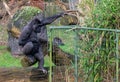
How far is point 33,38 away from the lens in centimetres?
891

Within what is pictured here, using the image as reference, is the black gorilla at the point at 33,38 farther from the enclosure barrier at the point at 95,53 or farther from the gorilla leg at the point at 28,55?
the enclosure barrier at the point at 95,53

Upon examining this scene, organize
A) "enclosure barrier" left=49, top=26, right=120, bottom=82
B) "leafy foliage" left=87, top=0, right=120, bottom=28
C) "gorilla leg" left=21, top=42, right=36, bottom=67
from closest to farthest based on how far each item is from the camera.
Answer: "enclosure barrier" left=49, top=26, right=120, bottom=82
"leafy foliage" left=87, top=0, right=120, bottom=28
"gorilla leg" left=21, top=42, right=36, bottom=67

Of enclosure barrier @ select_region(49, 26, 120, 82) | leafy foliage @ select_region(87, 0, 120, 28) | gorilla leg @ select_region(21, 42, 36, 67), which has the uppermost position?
leafy foliage @ select_region(87, 0, 120, 28)

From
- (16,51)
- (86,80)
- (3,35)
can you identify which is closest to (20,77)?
(86,80)

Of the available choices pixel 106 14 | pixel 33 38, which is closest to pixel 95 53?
pixel 106 14

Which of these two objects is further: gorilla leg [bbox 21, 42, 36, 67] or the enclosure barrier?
gorilla leg [bbox 21, 42, 36, 67]

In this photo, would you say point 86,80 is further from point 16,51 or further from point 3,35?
point 3,35

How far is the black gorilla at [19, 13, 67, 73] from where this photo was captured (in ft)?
28.6

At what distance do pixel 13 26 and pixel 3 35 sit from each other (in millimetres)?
4531

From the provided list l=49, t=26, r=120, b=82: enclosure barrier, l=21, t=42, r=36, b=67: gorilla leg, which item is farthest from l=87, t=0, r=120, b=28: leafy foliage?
l=21, t=42, r=36, b=67: gorilla leg

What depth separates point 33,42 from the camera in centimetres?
898

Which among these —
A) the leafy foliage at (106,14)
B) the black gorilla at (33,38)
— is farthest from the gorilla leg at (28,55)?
the leafy foliage at (106,14)

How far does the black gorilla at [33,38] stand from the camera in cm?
871

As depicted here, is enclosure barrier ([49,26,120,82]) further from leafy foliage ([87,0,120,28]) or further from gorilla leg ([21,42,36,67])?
gorilla leg ([21,42,36,67])
